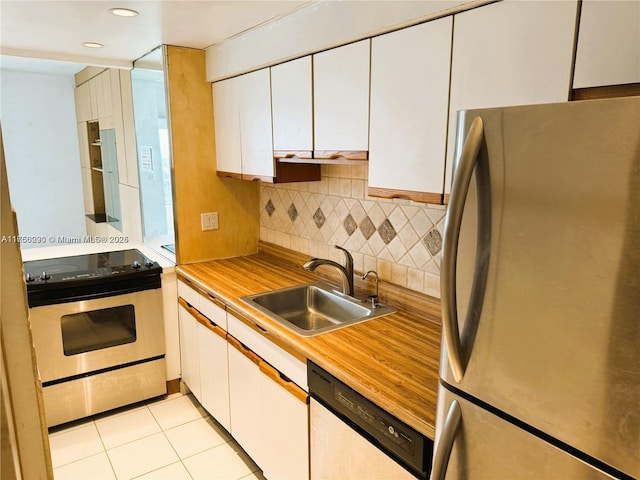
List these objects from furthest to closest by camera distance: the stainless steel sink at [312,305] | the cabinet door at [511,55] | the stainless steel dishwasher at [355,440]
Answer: the stainless steel sink at [312,305]
the stainless steel dishwasher at [355,440]
the cabinet door at [511,55]

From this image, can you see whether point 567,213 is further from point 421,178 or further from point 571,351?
point 421,178

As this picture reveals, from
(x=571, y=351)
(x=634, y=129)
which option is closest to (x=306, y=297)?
(x=571, y=351)

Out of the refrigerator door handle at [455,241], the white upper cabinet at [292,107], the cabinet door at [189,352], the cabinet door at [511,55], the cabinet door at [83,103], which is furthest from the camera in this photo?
the cabinet door at [83,103]

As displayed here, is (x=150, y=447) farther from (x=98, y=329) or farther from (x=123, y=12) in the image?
(x=123, y=12)

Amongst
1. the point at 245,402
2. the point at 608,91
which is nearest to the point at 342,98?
the point at 608,91

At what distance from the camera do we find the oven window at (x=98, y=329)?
259 cm

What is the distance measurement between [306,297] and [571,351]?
67.6 inches

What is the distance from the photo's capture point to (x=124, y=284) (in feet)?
8.75

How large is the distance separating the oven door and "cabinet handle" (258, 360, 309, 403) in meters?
1.12

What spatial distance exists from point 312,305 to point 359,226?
50 centimetres

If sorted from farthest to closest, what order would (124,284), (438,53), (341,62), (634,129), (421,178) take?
(124,284), (341,62), (421,178), (438,53), (634,129)

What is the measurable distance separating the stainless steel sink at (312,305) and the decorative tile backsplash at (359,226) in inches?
7.7

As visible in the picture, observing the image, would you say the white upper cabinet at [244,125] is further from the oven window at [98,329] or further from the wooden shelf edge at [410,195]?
the oven window at [98,329]

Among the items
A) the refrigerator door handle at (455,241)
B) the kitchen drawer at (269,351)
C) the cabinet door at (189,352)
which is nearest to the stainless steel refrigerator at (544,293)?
the refrigerator door handle at (455,241)
